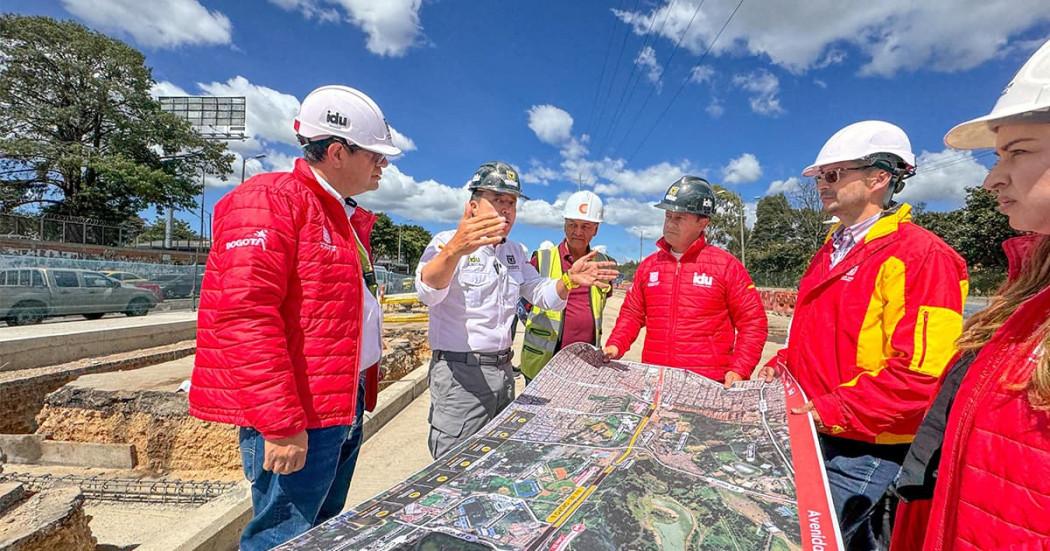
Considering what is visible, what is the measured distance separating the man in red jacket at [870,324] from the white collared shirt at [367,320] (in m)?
1.77

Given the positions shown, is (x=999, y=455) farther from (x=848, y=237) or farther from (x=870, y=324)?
(x=848, y=237)

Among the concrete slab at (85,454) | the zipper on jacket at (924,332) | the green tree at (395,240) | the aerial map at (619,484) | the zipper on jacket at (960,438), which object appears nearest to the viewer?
the zipper on jacket at (960,438)

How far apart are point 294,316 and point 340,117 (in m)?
0.79

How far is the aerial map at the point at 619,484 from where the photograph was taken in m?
1.35

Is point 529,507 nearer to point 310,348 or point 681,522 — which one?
point 681,522

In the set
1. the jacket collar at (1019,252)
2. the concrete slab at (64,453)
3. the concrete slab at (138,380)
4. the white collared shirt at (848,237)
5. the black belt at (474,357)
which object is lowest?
the concrete slab at (64,453)

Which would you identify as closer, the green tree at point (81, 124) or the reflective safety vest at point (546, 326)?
the reflective safety vest at point (546, 326)

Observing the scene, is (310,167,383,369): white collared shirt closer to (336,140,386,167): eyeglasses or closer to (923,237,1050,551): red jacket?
(336,140,386,167): eyeglasses

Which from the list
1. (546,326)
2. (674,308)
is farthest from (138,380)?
(674,308)

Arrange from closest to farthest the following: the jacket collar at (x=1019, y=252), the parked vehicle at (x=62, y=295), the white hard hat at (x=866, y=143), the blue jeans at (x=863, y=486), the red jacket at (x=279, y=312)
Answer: the jacket collar at (x=1019, y=252) < the red jacket at (x=279, y=312) < the blue jeans at (x=863, y=486) < the white hard hat at (x=866, y=143) < the parked vehicle at (x=62, y=295)

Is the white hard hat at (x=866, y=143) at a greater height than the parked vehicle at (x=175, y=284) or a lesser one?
greater

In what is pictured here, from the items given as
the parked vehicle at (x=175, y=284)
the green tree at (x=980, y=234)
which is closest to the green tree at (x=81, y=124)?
the parked vehicle at (x=175, y=284)

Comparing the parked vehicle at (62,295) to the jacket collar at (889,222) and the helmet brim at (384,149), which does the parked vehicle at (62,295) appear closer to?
the helmet brim at (384,149)

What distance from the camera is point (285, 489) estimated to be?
169 cm
